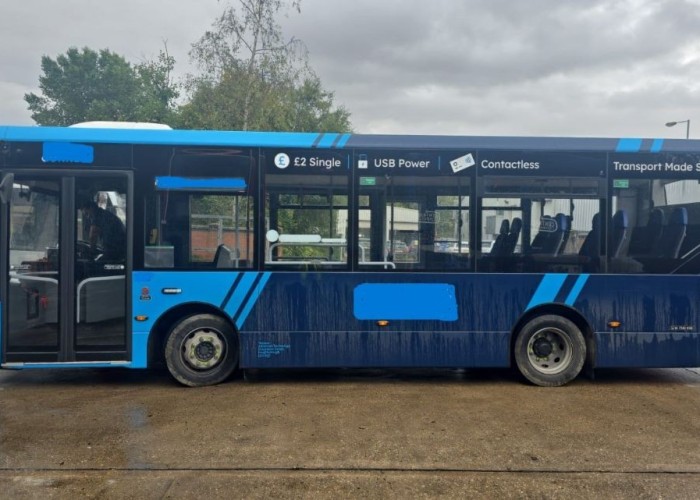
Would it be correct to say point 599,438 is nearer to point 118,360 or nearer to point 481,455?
point 481,455

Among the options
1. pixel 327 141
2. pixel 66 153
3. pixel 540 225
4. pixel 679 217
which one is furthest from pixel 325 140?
pixel 679 217

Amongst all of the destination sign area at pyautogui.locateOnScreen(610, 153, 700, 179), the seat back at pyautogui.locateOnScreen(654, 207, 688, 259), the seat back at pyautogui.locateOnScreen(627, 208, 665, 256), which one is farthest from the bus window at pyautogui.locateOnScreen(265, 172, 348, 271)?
the seat back at pyautogui.locateOnScreen(654, 207, 688, 259)

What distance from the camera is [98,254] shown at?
235 inches

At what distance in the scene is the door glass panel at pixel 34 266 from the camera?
5883mm

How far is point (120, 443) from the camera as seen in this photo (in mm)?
4500

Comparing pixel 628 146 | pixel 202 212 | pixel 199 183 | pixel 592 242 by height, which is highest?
pixel 628 146

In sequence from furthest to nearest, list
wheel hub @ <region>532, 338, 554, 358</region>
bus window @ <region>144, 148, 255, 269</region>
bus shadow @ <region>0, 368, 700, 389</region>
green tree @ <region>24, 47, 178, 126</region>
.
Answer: green tree @ <region>24, 47, 178, 126</region>, bus shadow @ <region>0, 368, 700, 389</region>, wheel hub @ <region>532, 338, 554, 358</region>, bus window @ <region>144, 148, 255, 269</region>

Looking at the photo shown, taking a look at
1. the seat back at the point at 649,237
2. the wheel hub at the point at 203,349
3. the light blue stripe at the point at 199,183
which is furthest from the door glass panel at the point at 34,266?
the seat back at the point at 649,237

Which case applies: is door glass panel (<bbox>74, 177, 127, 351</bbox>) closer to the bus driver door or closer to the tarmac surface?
the bus driver door

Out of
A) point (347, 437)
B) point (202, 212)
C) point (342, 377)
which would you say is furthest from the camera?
point (342, 377)

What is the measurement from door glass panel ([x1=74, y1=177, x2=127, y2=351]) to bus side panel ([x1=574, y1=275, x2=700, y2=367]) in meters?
5.41

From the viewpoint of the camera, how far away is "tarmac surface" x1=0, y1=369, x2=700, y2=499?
3.75 m

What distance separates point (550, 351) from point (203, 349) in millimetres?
4216

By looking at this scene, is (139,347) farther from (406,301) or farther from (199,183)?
(406,301)
